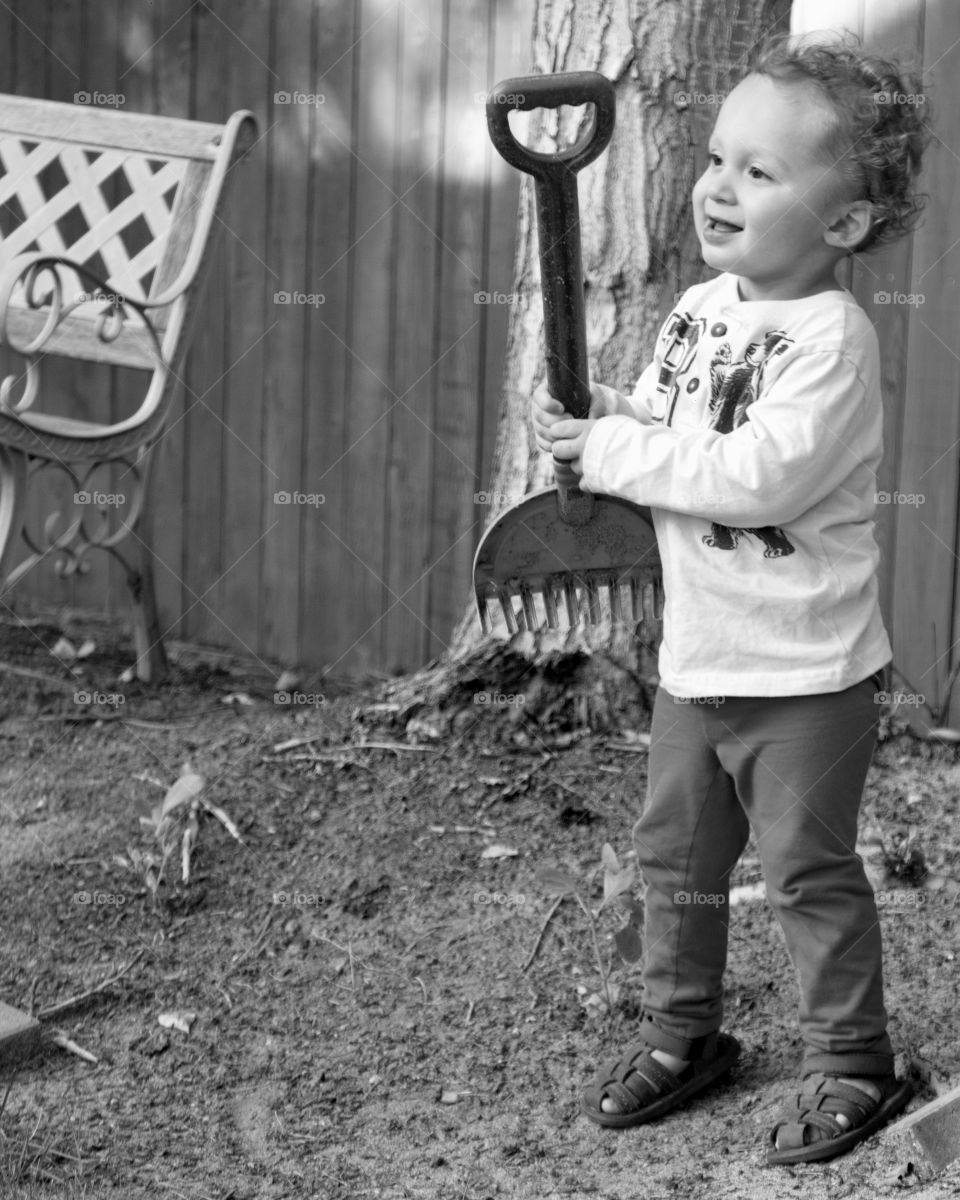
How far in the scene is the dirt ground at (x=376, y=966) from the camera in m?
2.01

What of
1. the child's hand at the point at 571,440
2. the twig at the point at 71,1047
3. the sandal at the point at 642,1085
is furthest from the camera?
the twig at the point at 71,1047

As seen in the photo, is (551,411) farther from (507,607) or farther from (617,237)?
(617,237)

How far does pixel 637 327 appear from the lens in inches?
120

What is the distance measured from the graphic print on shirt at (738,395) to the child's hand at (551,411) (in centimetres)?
16

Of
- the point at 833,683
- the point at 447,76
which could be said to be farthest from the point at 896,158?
the point at 447,76

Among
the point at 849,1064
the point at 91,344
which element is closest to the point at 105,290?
the point at 91,344

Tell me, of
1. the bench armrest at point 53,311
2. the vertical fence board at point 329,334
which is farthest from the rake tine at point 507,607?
the vertical fence board at point 329,334

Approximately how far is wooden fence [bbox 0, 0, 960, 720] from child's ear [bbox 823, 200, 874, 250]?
1.57 meters

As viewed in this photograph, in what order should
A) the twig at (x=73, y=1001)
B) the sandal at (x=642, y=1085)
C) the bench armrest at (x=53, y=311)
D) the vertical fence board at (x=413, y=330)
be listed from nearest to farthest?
the sandal at (x=642, y=1085)
the twig at (x=73, y=1001)
the bench armrest at (x=53, y=311)
the vertical fence board at (x=413, y=330)

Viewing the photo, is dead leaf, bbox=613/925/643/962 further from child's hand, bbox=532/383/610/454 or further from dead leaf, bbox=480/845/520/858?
child's hand, bbox=532/383/610/454

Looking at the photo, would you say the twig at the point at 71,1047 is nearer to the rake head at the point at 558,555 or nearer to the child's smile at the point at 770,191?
the rake head at the point at 558,555

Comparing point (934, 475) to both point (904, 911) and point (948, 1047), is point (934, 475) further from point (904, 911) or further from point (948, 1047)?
point (948, 1047)

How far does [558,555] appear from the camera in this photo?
2111mm

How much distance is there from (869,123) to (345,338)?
2558mm
